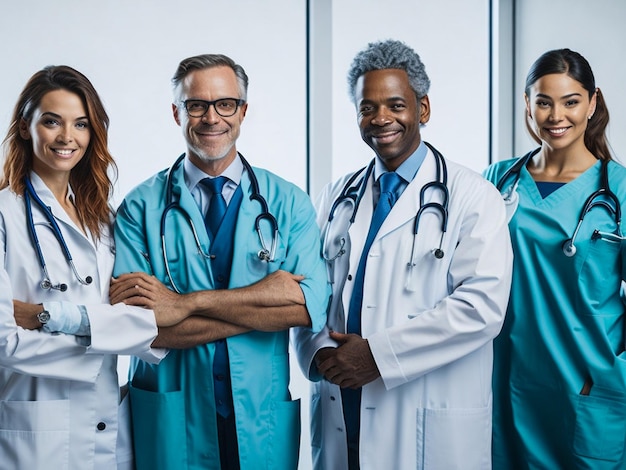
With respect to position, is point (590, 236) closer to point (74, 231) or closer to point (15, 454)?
point (74, 231)

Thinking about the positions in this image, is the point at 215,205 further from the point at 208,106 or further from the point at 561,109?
the point at 561,109

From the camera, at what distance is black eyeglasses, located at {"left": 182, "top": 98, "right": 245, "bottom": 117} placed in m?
1.74

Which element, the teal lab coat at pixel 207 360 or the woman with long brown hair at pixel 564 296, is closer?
the teal lab coat at pixel 207 360

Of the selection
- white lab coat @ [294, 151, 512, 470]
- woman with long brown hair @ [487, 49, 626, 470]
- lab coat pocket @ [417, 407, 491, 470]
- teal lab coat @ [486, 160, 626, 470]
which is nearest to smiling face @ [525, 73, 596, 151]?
woman with long brown hair @ [487, 49, 626, 470]

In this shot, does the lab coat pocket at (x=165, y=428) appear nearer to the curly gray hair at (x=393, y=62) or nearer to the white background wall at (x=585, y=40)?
the curly gray hair at (x=393, y=62)

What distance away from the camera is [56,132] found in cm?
164

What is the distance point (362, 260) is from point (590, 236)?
2.02 feet

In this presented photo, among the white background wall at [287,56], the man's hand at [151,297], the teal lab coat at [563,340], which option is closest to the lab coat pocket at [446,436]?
the teal lab coat at [563,340]

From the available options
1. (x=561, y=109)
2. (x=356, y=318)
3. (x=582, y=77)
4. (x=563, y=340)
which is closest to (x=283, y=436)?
(x=356, y=318)

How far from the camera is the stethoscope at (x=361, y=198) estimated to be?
1.74m

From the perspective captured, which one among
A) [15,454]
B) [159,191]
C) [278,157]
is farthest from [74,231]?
[278,157]

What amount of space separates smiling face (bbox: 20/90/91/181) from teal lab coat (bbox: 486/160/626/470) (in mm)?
1196

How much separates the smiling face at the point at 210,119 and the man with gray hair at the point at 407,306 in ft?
1.20

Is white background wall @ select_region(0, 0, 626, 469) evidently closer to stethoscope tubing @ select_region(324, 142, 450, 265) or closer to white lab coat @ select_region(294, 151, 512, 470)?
stethoscope tubing @ select_region(324, 142, 450, 265)
